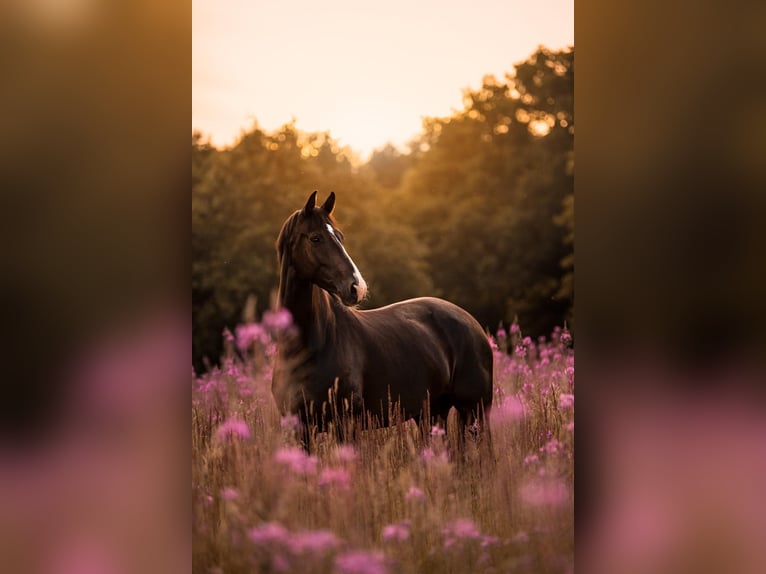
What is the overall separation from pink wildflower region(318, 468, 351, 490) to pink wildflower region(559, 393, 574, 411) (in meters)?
1.04

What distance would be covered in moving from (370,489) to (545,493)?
0.76m

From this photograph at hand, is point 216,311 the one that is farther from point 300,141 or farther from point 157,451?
point 300,141

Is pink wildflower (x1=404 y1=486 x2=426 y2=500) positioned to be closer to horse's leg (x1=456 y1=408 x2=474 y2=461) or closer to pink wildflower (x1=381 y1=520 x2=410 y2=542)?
pink wildflower (x1=381 y1=520 x2=410 y2=542)

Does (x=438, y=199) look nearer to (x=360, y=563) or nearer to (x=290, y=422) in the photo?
(x=290, y=422)

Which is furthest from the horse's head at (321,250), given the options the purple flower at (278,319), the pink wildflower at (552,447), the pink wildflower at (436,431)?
the pink wildflower at (552,447)

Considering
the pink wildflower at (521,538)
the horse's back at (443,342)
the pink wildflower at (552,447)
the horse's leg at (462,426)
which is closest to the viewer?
the pink wildflower at (521,538)

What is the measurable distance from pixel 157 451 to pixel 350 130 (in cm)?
162

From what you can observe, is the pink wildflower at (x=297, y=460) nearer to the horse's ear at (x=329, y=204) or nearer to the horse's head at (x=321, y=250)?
the horse's head at (x=321, y=250)

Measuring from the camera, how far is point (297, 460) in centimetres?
309

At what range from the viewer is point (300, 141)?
3.23 meters

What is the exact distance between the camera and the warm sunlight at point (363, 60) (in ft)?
10.4

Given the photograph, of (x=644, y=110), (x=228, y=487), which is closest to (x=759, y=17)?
(x=644, y=110)

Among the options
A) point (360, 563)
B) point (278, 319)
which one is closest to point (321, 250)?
point (278, 319)

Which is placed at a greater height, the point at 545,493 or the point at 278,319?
the point at 278,319
